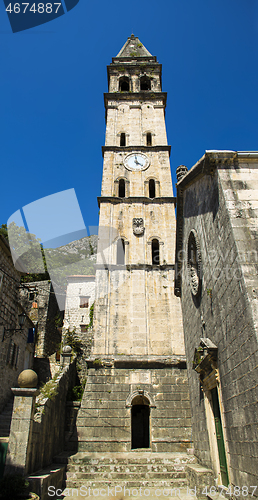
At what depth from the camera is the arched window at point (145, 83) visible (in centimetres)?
2588

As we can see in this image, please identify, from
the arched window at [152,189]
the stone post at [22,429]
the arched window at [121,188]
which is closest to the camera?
the stone post at [22,429]

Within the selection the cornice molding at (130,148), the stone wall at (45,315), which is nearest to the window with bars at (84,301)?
the stone wall at (45,315)

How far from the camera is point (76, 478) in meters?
10.2

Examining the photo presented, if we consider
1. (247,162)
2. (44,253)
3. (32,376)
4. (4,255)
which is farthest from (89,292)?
(247,162)

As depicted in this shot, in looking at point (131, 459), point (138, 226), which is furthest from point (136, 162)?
point (131, 459)

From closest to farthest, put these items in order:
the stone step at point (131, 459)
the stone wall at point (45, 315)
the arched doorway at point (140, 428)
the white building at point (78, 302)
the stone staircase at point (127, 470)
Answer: the stone staircase at point (127, 470) → the stone step at point (131, 459) → the arched doorway at point (140, 428) → the stone wall at point (45, 315) → the white building at point (78, 302)

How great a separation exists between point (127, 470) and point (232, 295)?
331 inches

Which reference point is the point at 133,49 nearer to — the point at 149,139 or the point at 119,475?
the point at 149,139

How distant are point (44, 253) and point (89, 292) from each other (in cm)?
903

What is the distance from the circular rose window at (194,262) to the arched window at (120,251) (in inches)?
289

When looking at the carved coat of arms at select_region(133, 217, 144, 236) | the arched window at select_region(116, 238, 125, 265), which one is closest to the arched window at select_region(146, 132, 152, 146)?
the carved coat of arms at select_region(133, 217, 144, 236)

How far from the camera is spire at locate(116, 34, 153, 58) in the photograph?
92.3 feet

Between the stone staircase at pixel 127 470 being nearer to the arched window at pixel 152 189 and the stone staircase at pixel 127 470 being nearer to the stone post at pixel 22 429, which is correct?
the stone post at pixel 22 429

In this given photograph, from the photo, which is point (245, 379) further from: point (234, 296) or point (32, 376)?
point (32, 376)
